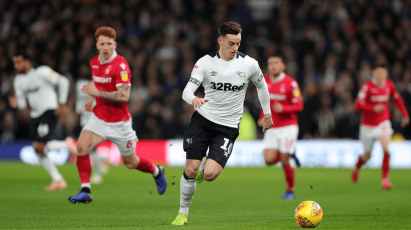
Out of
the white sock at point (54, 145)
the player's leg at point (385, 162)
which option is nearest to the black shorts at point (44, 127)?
the white sock at point (54, 145)

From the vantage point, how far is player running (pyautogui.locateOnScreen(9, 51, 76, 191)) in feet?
36.7

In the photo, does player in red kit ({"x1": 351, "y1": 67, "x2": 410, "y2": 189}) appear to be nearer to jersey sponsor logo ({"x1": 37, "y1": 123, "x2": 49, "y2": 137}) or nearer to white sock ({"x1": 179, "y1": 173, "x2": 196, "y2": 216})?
white sock ({"x1": 179, "y1": 173, "x2": 196, "y2": 216})

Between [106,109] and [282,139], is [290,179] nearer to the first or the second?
[282,139]

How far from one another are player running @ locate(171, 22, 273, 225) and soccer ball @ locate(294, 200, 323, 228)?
43.1 inches

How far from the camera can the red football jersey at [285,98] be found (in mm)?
10602

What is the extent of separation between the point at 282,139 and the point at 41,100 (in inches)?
199

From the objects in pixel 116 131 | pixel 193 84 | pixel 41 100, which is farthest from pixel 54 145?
pixel 193 84

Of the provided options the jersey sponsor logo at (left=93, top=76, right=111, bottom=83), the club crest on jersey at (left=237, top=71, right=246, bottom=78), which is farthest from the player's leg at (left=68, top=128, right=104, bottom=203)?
the club crest on jersey at (left=237, top=71, right=246, bottom=78)

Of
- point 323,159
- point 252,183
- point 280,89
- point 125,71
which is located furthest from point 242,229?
point 323,159

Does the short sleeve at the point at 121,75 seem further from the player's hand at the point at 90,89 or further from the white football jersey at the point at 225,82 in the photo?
the white football jersey at the point at 225,82

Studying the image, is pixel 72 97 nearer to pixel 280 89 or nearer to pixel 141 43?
pixel 141 43

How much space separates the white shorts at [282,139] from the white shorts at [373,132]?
2.86 metres

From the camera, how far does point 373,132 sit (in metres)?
12.8

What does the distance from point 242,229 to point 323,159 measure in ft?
43.2
